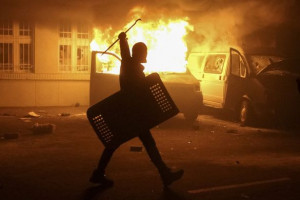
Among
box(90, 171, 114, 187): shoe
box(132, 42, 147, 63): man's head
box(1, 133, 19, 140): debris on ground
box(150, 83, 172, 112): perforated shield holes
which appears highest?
box(132, 42, 147, 63): man's head

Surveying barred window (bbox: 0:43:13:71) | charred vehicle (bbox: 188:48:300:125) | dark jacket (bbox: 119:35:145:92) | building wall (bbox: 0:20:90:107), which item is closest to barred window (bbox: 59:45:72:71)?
building wall (bbox: 0:20:90:107)

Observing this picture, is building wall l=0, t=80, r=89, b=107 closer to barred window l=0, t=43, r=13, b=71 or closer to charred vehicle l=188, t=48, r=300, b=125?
barred window l=0, t=43, r=13, b=71

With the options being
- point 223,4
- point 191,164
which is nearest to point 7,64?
point 223,4

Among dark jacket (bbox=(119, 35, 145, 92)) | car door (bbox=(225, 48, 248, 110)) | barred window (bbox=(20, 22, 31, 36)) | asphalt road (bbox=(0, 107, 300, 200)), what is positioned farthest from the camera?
barred window (bbox=(20, 22, 31, 36))

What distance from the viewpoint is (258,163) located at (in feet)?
25.7

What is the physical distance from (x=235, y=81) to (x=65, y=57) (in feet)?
23.1

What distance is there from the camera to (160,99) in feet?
19.3

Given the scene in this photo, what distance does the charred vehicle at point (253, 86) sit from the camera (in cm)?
1212

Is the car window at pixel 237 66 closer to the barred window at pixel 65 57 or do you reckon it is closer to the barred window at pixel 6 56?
the barred window at pixel 65 57

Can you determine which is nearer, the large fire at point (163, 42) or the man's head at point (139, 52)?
the man's head at point (139, 52)

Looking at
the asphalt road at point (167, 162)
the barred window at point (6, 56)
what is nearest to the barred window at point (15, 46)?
the barred window at point (6, 56)

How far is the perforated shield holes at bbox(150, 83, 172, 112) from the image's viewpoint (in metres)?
5.87

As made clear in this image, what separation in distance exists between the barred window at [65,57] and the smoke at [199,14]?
1124 mm

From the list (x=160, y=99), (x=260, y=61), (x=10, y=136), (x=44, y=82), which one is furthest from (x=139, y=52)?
(x=44, y=82)
